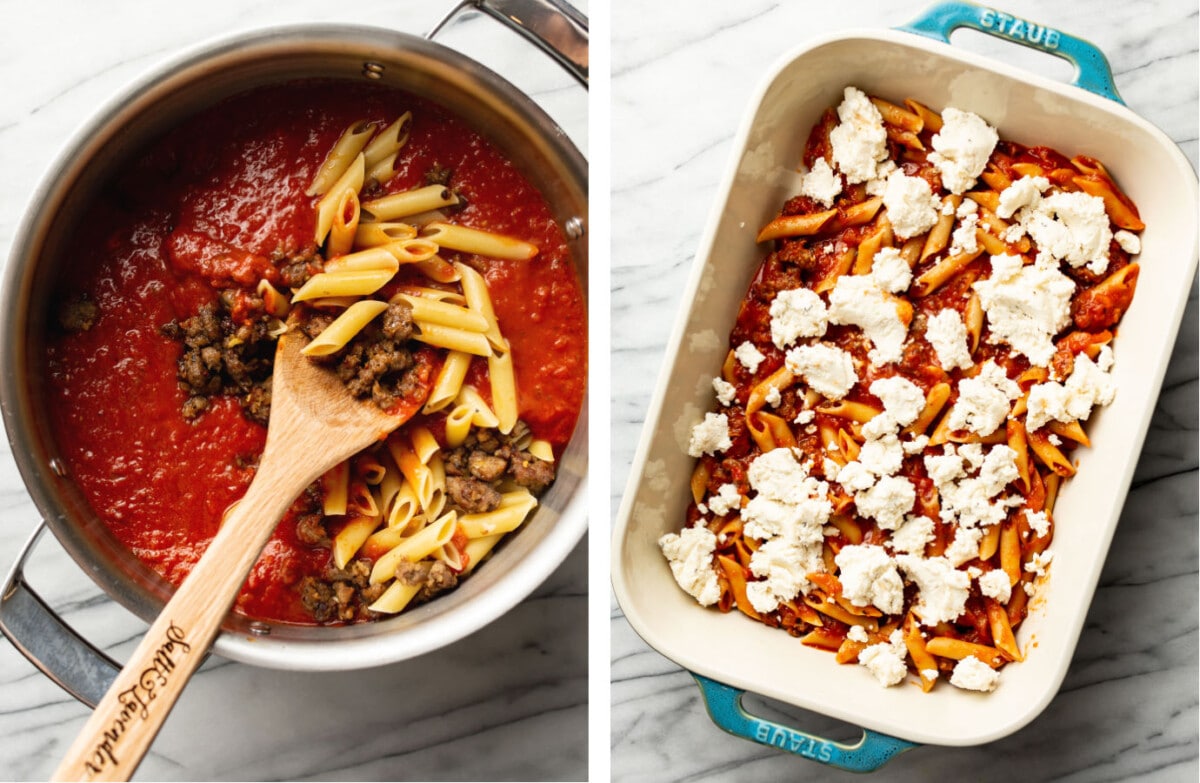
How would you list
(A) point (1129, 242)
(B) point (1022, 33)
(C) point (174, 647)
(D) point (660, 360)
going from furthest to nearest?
(D) point (660, 360) → (A) point (1129, 242) → (B) point (1022, 33) → (C) point (174, 647)

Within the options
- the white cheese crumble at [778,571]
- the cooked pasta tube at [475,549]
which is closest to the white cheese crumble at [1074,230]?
the white cheese crumble at [778,571]

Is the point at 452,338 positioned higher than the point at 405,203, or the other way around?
the point at 405,203

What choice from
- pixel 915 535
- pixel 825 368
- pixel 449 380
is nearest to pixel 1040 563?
pixel 915 535

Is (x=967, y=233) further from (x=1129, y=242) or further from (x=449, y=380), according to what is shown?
(x=449, y=380)

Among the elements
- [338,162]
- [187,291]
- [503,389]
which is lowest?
[503,389]

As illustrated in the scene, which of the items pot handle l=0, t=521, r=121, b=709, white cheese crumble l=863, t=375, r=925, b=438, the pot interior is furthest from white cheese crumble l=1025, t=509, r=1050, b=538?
pot handle l=0, t=521, r=121, b=709

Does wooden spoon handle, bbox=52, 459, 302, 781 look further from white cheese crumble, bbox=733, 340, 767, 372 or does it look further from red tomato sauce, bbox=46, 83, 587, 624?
white cheese crumble, bbox=733, 340, 767, 372
